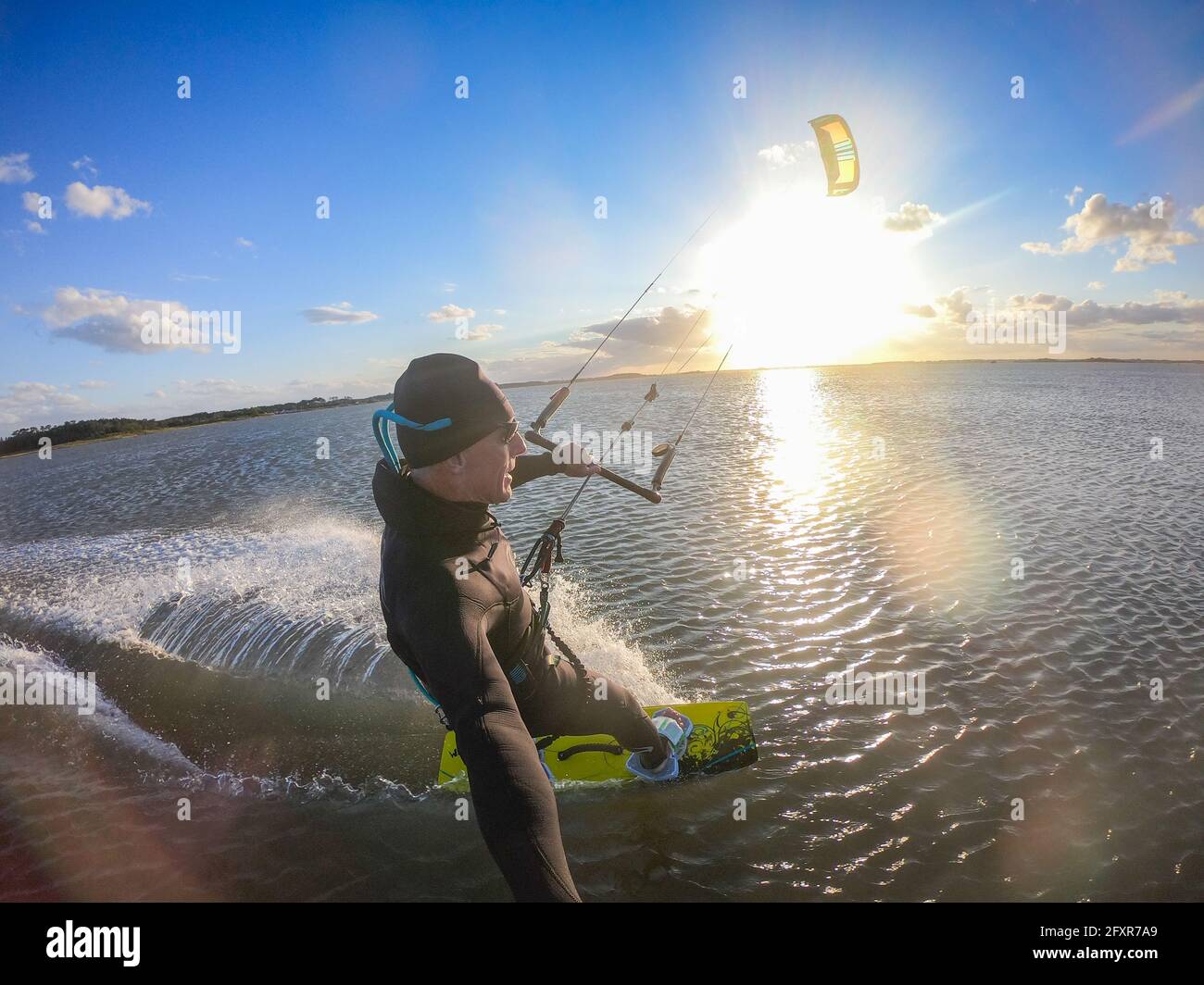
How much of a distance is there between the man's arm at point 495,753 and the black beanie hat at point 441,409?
0.88 meters

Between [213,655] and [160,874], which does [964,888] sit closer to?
[160,874]

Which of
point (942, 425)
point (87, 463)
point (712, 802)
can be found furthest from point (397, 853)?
point (87, 463)

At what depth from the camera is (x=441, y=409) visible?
3.26 m

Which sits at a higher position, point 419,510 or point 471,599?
point 419,510

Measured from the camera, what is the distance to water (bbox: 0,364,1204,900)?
5914mm

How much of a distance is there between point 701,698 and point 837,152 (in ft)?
35.9

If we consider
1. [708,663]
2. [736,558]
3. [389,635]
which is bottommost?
[708,663]

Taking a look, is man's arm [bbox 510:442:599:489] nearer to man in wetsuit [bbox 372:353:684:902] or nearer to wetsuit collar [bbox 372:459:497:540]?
man in wetsuit [bbox 372:353:684:902]

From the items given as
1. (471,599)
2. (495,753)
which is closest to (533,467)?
(471,599)

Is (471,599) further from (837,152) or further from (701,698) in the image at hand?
(837,152)

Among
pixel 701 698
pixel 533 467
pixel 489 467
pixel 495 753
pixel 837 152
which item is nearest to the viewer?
pixel 495 753

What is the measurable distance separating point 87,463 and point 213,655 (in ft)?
191

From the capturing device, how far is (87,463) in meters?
52.1

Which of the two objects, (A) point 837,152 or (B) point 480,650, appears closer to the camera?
(B) point 480,650
